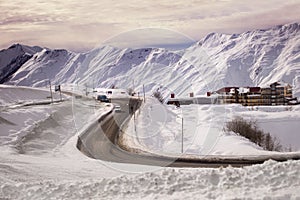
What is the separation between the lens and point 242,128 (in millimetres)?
37406

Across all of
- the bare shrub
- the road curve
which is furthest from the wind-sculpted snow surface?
the bare shrub

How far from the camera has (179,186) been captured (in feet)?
30.6

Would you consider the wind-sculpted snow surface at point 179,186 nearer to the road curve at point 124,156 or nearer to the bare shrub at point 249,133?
the road curve at point 124,156

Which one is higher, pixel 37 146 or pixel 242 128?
pixel 37 146

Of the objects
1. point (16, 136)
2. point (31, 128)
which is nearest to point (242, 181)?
point (16, 136)

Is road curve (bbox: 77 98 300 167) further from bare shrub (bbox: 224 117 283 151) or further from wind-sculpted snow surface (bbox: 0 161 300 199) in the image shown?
bare shrub (bbox: 224 117 283 151)

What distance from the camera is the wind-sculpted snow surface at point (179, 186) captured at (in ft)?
28.4

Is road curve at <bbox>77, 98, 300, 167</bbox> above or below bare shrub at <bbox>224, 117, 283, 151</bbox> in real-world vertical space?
above

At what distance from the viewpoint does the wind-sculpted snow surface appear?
8664 mm

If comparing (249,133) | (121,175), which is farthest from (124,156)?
(249,133)

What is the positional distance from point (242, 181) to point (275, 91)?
276 feet

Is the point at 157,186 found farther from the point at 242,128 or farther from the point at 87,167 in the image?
the point at 242,128

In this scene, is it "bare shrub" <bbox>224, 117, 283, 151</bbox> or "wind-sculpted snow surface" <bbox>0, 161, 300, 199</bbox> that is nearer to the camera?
"wind-sculpted snow surface" <bbox>0, 161, 300, 199</bbox>

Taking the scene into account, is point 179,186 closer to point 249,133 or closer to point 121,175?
point 121,175
